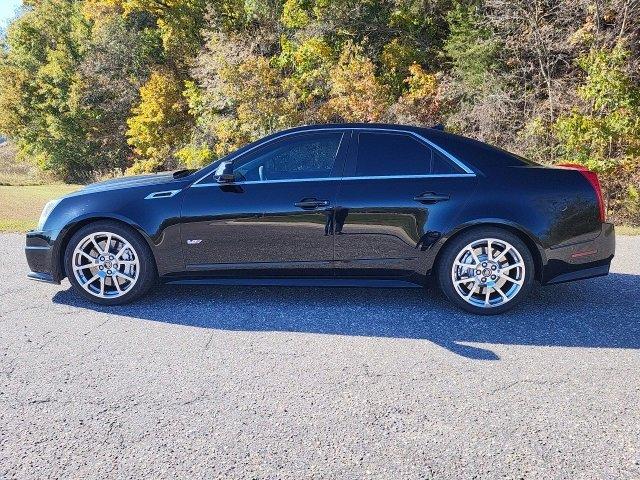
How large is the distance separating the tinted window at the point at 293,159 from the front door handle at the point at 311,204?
265 millimetres

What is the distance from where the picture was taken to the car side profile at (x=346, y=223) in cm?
430

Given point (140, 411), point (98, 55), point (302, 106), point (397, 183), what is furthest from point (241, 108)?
point (140, 411)

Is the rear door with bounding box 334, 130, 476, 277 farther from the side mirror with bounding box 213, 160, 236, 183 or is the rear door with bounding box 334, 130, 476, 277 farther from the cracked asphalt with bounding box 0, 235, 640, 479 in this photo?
the side mirror with bounding box 213, 160, 236, 183

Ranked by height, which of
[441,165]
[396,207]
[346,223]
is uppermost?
[441,165]

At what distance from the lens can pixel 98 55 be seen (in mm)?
36906

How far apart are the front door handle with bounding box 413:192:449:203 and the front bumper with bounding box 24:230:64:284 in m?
3.13

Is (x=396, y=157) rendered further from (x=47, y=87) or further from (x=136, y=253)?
(x=47, y=87)

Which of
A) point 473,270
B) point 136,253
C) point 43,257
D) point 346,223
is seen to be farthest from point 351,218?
point 43,257

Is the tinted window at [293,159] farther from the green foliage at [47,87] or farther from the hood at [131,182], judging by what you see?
the green foliage at [47,87]

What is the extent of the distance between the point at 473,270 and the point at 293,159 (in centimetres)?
179

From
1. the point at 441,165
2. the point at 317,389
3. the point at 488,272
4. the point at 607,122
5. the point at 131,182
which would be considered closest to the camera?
the point at 317,389

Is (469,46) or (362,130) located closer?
(362,130)

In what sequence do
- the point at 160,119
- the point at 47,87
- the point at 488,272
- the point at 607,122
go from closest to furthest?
the point at 488,272
the point at 607,122
the point at 160,119
the point at 47,87

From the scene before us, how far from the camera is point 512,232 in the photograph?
4328 mm
